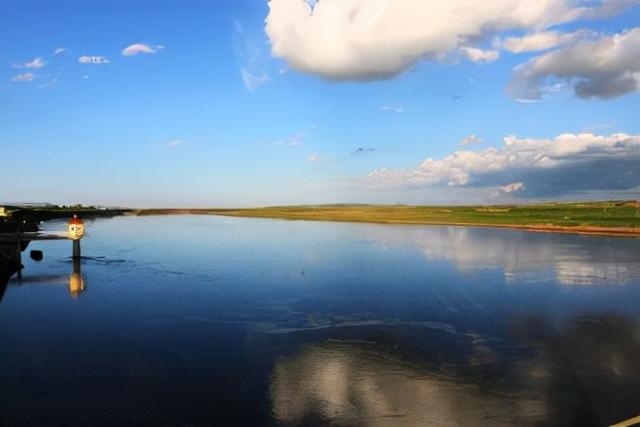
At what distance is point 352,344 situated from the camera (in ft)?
59.3

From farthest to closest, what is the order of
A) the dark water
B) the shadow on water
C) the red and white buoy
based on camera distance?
the red and white buoy, the dark water, the shadow on water

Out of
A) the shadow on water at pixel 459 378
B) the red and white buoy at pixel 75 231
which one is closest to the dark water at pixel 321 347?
the shadow on water at pixel 459 378

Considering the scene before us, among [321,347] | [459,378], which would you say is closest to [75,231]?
[321,347]

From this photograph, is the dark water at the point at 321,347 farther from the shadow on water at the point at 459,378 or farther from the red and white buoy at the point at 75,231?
the red and white buoy at the point at 75,231

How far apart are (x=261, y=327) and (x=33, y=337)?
27.1ft

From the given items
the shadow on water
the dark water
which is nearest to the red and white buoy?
the dark water

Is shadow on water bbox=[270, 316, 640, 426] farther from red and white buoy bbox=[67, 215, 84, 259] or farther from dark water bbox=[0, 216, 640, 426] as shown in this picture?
red and white buoy bbox=[67, 215, 84, 259]

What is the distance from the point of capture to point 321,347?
17.7m

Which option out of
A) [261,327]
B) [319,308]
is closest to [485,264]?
[319,308]

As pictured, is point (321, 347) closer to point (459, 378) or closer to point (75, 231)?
point (459, 378)

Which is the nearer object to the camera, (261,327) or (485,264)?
(261,327)

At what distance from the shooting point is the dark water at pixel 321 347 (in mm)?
12547

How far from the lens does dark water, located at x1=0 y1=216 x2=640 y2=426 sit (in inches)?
494

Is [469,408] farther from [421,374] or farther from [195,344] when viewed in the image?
[195,344]
